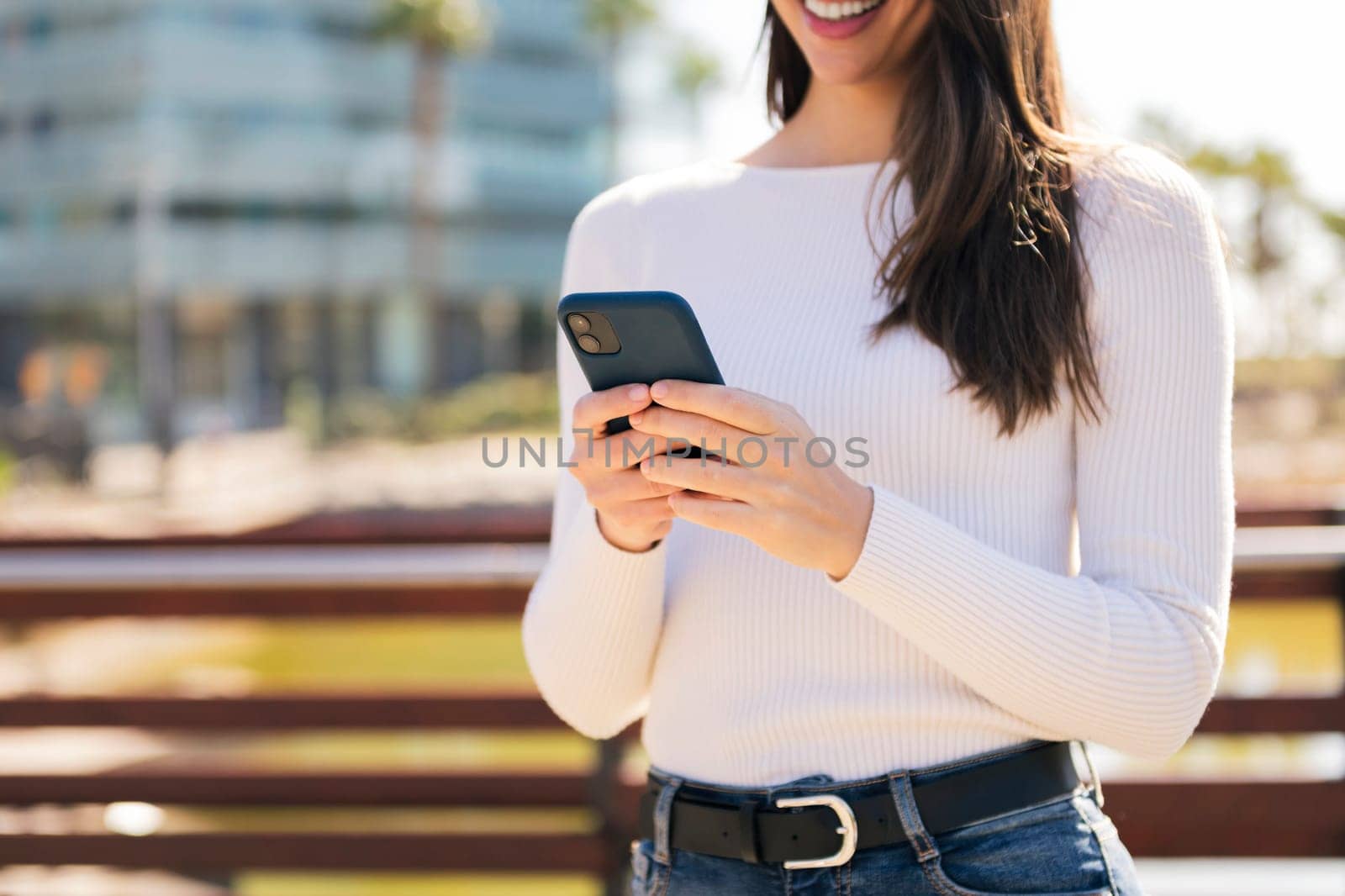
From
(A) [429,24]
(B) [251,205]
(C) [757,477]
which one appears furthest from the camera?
(B) [251,205]

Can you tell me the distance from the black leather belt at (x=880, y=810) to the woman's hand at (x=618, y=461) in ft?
0.96

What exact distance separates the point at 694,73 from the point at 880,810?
3927cm

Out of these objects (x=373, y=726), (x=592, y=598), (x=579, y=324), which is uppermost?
(x=579, y=324)

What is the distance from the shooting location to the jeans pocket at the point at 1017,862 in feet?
3.81

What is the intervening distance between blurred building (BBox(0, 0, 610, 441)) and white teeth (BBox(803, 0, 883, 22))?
3076cm

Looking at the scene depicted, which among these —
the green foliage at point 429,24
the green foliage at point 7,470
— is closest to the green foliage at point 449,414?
the green foliage at point 429,24

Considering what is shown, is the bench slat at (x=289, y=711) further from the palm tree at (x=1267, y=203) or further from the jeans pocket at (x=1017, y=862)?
the palm tree at (x=1267, y=203)

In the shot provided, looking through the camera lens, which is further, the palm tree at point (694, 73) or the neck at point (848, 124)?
the palm tree at point (694, 73)

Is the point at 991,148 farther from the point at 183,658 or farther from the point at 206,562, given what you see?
the point at 183,658

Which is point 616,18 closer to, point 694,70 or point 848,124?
point 694,70

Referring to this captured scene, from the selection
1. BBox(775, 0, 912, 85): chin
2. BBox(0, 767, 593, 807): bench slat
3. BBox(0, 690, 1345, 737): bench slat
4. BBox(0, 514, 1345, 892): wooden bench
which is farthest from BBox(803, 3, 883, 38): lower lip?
BBox(0, 767, 593, 807): bench slat

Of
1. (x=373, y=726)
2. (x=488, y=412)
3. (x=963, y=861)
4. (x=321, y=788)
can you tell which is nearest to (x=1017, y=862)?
(x=963, y=861)

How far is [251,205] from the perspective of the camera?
3519 cm

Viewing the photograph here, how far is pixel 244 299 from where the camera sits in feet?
116
